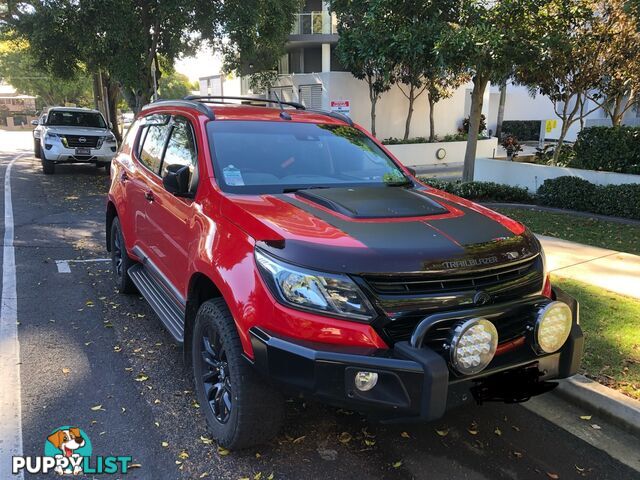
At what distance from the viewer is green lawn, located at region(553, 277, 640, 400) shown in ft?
12.2

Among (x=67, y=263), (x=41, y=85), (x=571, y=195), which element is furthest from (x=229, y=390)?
(x=41, y=85)

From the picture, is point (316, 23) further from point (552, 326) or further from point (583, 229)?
point (552, 326)

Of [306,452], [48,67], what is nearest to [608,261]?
[306,452]

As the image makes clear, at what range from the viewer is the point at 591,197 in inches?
384

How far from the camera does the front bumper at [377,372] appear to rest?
2299 mm

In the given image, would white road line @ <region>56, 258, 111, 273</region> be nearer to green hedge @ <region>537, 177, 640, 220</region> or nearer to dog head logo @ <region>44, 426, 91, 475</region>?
dog head logo @ <region>44, 426, 91, 475</region>

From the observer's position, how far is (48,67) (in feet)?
59.8

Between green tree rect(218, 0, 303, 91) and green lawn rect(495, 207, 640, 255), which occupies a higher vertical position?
green tree rect(218, 0, 303, 91)

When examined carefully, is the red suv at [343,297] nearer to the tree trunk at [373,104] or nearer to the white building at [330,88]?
the tree trunk at [373,104]

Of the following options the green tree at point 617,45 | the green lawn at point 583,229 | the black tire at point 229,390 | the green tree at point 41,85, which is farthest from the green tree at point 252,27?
the green tree at point 41,85

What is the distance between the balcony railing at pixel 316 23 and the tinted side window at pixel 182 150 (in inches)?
861

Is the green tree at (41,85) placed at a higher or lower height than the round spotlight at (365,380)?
higher

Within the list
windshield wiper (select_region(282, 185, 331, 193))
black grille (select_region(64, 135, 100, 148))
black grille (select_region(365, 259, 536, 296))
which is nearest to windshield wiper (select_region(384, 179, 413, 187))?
windshield wiper (select_region(282, 185, 331, 193))

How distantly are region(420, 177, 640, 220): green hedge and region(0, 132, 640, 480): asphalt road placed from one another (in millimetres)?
6923
